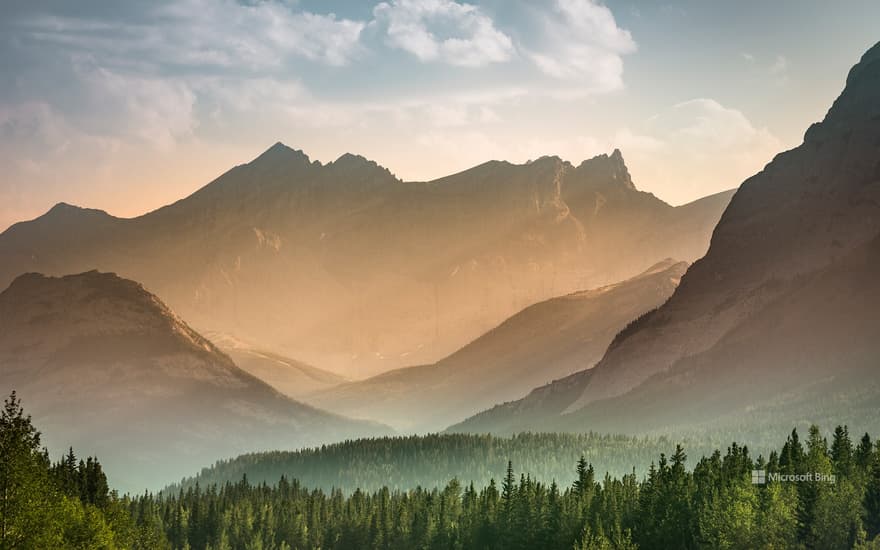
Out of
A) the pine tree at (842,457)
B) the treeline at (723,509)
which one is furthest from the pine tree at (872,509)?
the pine tree at (842,457)

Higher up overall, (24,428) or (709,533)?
(24,428)

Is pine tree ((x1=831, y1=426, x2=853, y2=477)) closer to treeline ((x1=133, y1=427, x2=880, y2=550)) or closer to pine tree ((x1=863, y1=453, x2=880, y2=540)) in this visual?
treeline ((x1=133, y1=427, x2=880, y2=550))

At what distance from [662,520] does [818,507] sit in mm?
20202

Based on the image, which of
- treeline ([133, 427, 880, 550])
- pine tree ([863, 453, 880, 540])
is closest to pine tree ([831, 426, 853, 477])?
treeline ([133, 427, 880, 550])

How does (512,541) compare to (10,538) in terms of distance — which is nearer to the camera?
(10,538)

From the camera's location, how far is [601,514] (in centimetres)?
17138

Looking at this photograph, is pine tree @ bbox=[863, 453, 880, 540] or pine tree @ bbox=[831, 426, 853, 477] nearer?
pine tree @ bbox=[863, 453, 880, 540]

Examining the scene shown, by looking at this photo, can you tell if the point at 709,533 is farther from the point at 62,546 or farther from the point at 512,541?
the point at 62,546

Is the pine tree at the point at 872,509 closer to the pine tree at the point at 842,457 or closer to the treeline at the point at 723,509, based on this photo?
the treeline at the point at 723,509

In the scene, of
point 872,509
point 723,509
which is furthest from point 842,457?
point 723,509

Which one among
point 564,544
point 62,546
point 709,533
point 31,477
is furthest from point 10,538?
point 564,544

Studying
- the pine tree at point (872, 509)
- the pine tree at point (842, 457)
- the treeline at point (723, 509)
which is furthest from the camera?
the pine tree at point (842, 457)

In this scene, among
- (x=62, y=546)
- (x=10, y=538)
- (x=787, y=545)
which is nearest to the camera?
(x=10, y=538)

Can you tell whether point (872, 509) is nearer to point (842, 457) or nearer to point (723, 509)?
point (842, 457)
